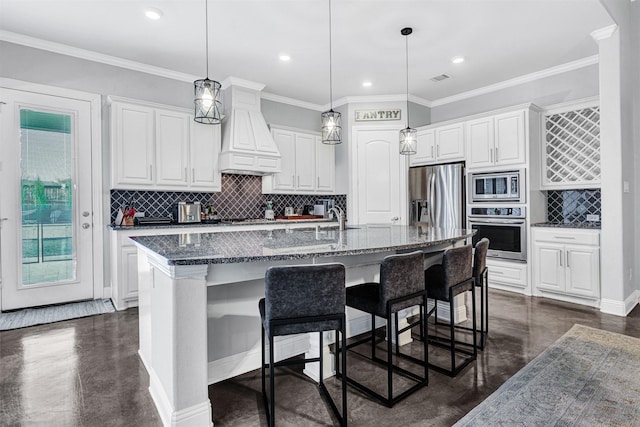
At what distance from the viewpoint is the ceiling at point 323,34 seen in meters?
3.19

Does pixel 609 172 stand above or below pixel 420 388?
above

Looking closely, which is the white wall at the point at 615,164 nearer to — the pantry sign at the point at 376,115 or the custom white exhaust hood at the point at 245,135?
the pantry sign at the point at 376,115

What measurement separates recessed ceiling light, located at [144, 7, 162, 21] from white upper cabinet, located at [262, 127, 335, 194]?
2273mm

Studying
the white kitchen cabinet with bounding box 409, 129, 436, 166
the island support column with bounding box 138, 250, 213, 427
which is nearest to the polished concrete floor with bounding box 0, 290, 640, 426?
the island support column with bounding box 138, 250, 213, 427

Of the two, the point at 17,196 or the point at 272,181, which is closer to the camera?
the point at 17,196

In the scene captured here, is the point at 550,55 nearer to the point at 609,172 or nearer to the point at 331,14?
the point at 609,172

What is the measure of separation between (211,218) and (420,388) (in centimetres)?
349

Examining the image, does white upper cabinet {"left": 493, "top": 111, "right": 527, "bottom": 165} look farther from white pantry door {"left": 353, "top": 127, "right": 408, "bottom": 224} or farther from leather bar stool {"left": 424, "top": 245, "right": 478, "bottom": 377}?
leather bar stool {"left": 424, "top": 245, "right": 478, "bottom": 377}

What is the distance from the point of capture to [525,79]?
4.87 m

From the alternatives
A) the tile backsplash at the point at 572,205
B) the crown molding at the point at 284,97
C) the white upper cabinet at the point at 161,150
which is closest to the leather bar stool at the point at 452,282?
the tile backsplash at the point at 572,205

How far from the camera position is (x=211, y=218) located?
4.73 m

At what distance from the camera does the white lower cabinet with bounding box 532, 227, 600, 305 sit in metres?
3.75

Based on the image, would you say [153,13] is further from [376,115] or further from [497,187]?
[497,187]

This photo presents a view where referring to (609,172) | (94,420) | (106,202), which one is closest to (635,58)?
(609,172)
